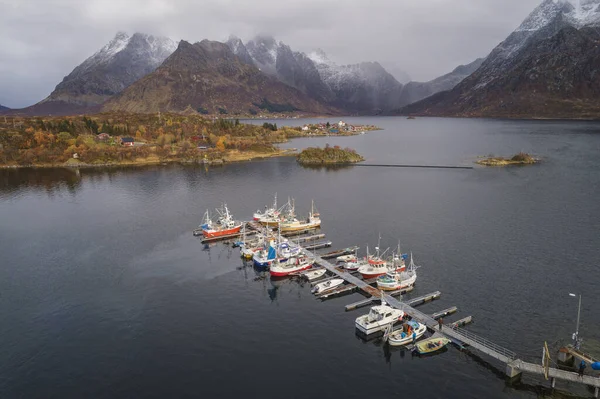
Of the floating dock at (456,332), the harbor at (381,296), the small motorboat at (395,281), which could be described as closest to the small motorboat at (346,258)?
the harbor at (381,296)

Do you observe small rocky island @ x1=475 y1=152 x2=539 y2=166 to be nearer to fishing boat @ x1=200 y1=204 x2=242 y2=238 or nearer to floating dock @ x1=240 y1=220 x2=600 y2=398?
fishing boat @ x1=200 y1=204 x2=242 y2=238

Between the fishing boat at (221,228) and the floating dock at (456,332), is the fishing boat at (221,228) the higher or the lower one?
the higher one

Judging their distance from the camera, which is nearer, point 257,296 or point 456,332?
point 456,332

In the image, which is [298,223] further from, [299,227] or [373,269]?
[373,269]

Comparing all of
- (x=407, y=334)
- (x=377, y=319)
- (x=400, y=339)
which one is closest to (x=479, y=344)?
(x=407, y=334)

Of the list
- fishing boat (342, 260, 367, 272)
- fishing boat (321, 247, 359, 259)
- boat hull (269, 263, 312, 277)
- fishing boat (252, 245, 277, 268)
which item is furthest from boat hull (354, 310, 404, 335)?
fishing boat (252, 245, 277, 268)

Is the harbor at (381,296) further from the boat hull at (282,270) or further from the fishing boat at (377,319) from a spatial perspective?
the fishing boat at (377,319)

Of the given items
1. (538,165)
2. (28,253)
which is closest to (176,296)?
(28,253)
